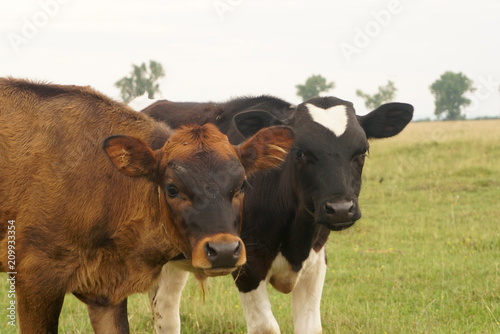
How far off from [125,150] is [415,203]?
11.6 metres

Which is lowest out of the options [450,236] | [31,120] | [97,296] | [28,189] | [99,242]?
[450,236]

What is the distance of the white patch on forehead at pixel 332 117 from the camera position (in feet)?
19.7

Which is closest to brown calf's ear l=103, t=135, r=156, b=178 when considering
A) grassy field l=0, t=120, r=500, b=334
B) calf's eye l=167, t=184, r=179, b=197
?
calf's eye l=167, t=184, r=179, b=197

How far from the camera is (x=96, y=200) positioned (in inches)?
201

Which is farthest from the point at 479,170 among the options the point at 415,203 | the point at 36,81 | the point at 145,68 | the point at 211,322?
the point at 145,68

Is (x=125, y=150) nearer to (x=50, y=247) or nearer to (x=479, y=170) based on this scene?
(x=50, y=247)

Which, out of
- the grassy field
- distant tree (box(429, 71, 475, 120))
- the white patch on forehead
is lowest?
distant tree (box(429, 71, 475, 120))

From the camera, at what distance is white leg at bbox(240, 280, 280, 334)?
6.10 m

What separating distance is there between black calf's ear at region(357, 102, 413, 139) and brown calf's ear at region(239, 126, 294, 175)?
156 cm

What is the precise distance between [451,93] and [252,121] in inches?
4037

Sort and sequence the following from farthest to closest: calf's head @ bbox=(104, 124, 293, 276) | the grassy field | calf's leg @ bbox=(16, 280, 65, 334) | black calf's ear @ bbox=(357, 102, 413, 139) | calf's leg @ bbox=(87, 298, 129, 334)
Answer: the grassy field
black calf's ear @ bbox=(357, 102, 413, 139)
calf's leg @ bbox=(87, 298, 129, 334)
calf's leg @ bbox=(16, 280, 65, 334)
calf's head @ bbox=(104, 124, 293, 276)

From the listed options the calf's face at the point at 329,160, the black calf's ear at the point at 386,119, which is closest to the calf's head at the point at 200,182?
the calf's face at the point at 329,160

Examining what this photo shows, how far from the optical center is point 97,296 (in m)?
5.22

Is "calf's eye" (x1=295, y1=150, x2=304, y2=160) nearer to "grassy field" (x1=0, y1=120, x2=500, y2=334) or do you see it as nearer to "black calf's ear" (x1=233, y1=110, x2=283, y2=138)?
"black calf's ear" (x1=233, y1=110, x2=283, y2=138)
